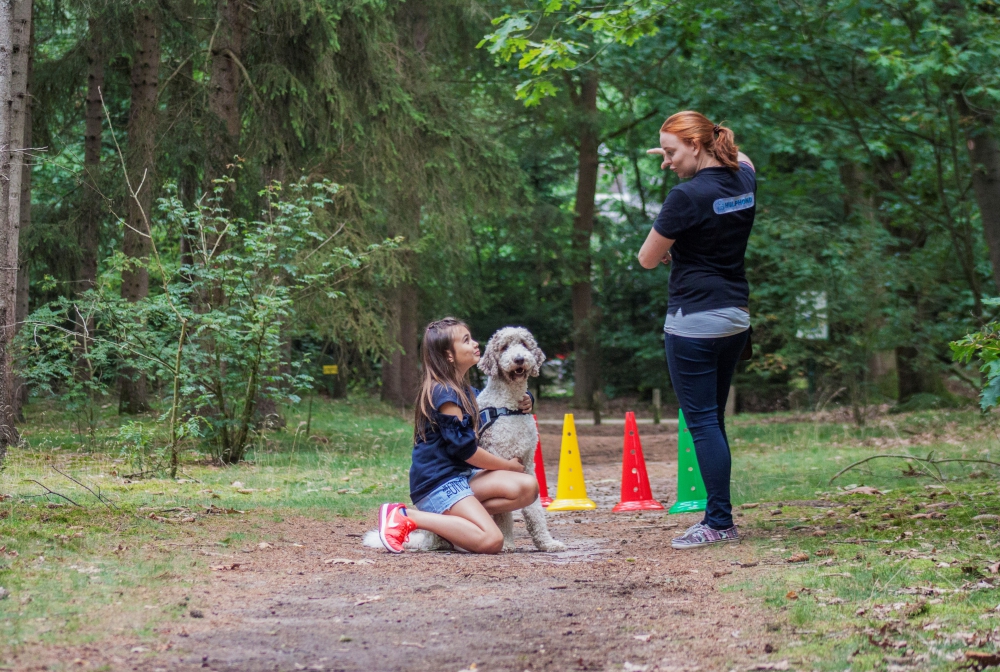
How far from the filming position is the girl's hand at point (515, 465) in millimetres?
5520

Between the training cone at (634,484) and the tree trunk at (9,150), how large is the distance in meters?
4.45

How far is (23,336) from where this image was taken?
8.84 m

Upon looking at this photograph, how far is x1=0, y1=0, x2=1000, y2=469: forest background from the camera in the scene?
8844mm

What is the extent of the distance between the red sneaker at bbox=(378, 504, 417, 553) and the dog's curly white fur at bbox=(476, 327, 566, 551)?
52cm

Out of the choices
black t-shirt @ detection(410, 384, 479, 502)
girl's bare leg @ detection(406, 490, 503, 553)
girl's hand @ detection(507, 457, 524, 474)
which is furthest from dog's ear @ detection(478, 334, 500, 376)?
girl's bare leg @ detection(406, 490, 503, 553)

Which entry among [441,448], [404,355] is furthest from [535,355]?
[404,355]

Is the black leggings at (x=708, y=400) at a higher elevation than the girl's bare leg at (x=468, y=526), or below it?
higher

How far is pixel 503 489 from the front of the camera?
17.8 ft

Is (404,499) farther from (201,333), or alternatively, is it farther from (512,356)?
(201,333)

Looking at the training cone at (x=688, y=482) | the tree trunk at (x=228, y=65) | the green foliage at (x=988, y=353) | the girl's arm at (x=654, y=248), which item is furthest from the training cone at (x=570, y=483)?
the tree trunk at (x=228, y=65)

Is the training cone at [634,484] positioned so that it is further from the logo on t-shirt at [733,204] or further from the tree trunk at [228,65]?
the tree trunk at [228,65]

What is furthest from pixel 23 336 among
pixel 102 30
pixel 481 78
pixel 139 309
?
pixel 481 78

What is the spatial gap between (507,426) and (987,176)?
930cm

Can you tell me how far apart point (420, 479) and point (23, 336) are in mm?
5122
